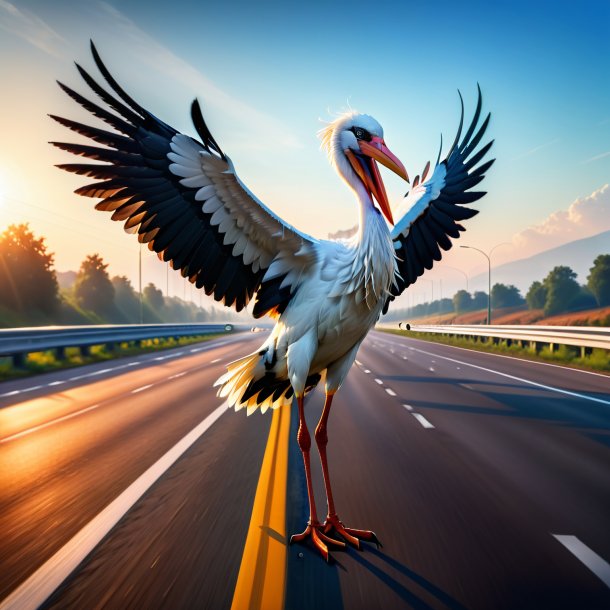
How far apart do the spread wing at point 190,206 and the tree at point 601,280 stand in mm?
96627

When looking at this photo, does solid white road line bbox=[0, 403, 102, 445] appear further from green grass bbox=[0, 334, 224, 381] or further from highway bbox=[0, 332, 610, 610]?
green grass bbox=[0, 334, 224, 381]

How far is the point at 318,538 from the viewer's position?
3.32 metres

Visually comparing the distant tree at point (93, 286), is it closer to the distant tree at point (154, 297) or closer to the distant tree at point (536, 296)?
the distant tree at point (154, 297)

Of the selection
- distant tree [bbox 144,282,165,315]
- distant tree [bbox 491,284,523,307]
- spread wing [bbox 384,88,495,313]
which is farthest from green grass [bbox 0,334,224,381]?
distant tree [bbox 491,284,523,307]

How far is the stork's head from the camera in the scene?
365cm

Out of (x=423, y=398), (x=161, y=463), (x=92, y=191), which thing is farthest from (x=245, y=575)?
(x=423, y=398)

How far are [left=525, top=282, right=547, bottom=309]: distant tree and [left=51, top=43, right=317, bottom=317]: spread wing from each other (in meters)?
110

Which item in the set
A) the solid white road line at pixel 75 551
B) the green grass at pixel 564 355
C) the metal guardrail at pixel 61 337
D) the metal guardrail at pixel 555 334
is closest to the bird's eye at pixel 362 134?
the solid white road line at pixel 75 551

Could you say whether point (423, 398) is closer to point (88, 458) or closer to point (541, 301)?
point (88, 458)

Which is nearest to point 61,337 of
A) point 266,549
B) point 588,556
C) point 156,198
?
point 156,198

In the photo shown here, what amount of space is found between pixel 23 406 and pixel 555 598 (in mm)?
9281

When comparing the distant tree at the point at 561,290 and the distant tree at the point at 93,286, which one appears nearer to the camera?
the distant tree at the point at 93,286

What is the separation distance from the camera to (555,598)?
2633mm

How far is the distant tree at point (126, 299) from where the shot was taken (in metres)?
81.8
